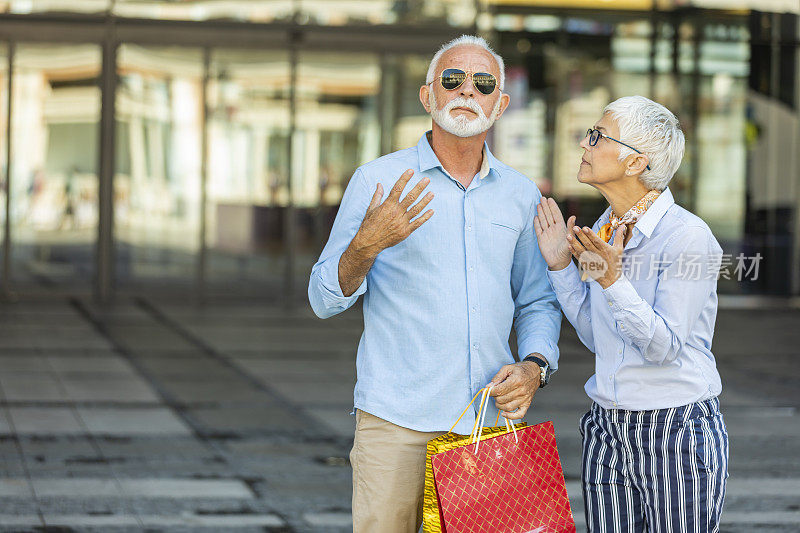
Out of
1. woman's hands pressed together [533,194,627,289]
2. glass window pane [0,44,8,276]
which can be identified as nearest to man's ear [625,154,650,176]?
woman's hands pressed together [533,194,627,289]

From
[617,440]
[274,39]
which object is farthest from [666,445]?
[274,39]

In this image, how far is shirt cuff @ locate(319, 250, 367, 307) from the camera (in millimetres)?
2973

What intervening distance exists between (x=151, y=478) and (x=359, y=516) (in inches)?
130

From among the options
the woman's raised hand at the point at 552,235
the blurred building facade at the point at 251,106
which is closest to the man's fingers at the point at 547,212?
the woman's raised hand at the point at 552,235

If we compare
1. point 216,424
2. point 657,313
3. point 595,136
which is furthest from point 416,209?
point 216,424

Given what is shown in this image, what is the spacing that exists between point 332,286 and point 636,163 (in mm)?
833

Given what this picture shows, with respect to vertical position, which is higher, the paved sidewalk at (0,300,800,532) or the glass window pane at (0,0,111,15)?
the glass window pane at (0,0,111,15)

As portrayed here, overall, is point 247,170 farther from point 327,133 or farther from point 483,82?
point 483,82

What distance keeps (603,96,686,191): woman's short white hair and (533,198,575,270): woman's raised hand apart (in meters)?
0.25

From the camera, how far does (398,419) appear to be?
3.07m

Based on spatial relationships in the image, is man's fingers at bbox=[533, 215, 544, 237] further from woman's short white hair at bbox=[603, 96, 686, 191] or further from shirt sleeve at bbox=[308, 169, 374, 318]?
shirt sleeve at bbox=[308, 169, 374, 318]

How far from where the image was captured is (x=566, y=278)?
3.07m

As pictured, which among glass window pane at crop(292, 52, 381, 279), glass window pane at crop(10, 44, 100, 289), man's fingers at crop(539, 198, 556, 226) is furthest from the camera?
glass window pane at crop(292, 52, 381, 279)

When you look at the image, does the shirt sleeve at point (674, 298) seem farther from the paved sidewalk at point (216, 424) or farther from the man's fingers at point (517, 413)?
the paved sidewalk at point (216, 424)
